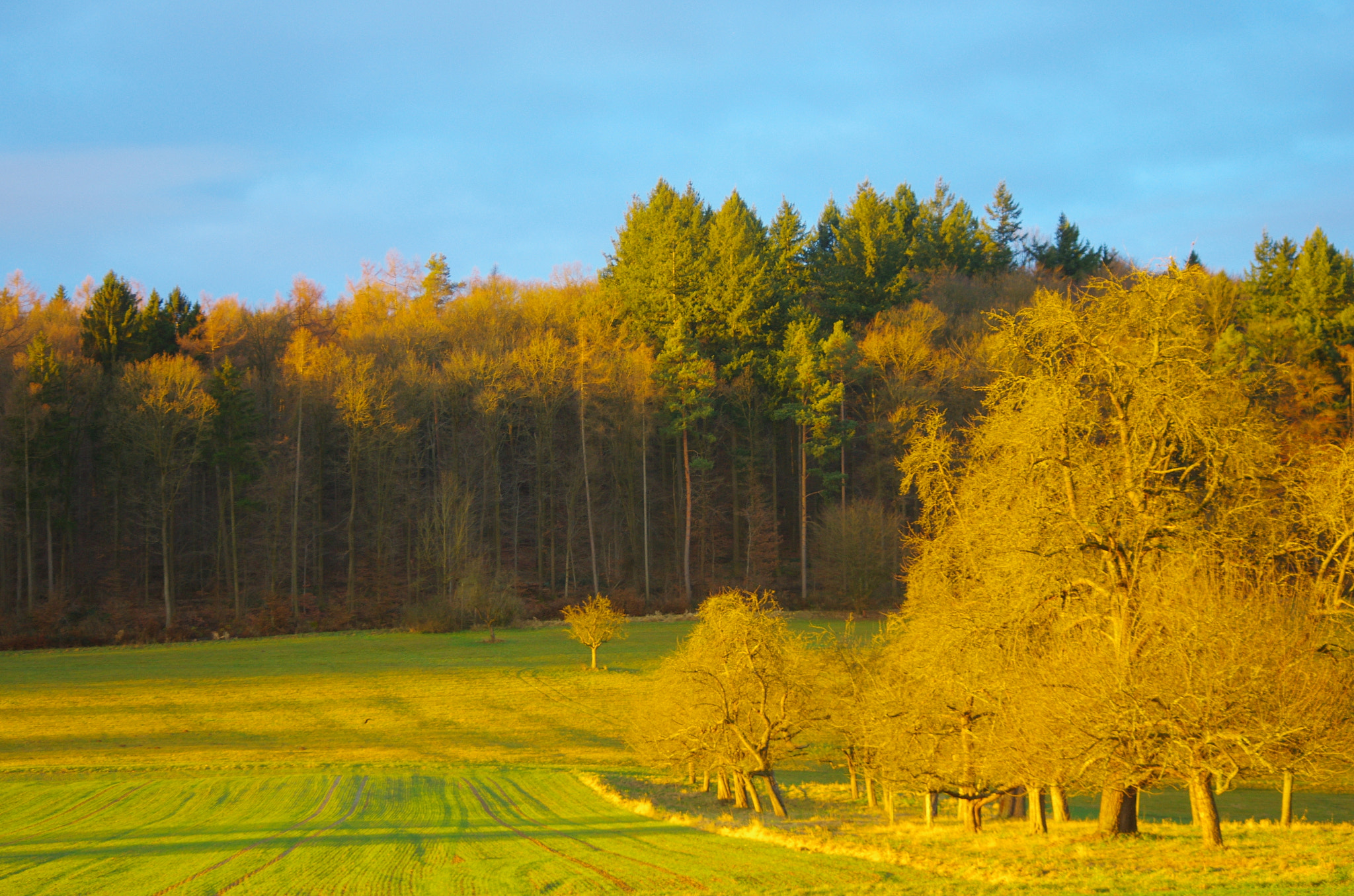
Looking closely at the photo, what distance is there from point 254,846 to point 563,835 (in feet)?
17.3

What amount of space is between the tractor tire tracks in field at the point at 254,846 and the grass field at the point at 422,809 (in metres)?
0.06

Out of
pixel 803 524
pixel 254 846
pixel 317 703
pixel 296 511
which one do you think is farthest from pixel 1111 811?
pixel 296 511

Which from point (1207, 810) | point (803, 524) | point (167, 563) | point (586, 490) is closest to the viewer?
point (1207, 810)

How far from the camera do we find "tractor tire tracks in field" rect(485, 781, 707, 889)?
12.9 metres

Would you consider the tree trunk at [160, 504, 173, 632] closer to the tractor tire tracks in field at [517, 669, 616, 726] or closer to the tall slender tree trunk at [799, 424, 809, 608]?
the tractor tire tracks in field at [517, 669, 616, 726]

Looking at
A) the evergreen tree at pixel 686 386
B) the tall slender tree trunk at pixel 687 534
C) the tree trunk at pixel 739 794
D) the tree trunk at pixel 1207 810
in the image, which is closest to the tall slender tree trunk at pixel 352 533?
the evergreen tree at pixel 686 386

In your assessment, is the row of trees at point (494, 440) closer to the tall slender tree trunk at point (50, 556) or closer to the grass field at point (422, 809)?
the tall slender tree trunk at point (50, 556)

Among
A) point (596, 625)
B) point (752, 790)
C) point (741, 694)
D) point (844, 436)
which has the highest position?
point (844, 436)

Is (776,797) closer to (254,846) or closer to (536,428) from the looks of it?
(254,846)

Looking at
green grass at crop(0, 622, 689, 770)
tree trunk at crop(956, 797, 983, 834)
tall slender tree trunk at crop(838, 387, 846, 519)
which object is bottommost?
green grass at crop(0, 622, 689, 770)

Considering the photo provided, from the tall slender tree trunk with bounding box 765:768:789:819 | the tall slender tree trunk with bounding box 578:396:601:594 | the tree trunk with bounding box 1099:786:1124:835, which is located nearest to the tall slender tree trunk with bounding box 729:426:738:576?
the tall slender tree trunk with bounding box 578:396:601:594

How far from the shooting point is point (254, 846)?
15.6 m

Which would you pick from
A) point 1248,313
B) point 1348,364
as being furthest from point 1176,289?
point 1248,313

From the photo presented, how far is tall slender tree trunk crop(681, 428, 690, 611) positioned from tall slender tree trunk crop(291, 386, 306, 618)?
70.6 ft
